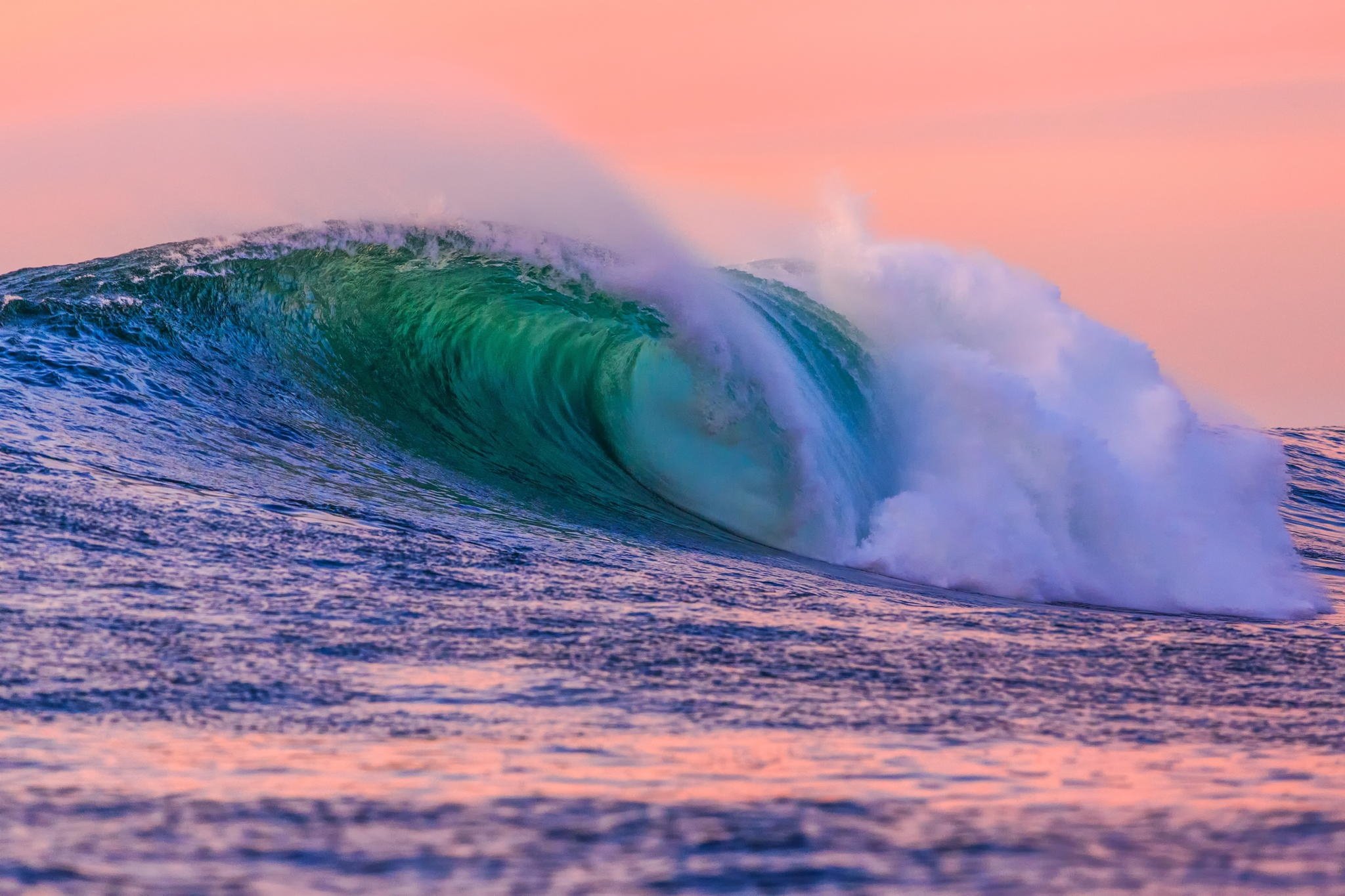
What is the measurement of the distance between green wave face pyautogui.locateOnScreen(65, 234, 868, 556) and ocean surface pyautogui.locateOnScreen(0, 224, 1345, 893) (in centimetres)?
4

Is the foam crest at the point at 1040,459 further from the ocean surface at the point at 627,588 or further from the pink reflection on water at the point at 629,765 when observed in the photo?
the pink reflection on water at the point at 629,765

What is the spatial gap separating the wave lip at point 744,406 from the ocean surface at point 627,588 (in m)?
0.04

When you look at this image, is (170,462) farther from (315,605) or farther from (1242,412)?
(1242,412)

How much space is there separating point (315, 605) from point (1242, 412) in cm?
1204

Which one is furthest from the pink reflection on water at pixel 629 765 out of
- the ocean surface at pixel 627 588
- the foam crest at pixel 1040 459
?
the foam crest at pixel 1040 459

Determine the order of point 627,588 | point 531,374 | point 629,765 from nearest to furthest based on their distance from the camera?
point 629,765
point 627,588
point 531,374

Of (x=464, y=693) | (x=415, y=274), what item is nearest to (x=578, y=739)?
(x=464, y=693)

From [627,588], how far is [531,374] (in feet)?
15.9

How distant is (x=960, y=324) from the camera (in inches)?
519

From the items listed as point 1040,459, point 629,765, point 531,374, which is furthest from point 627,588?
point 1040,459

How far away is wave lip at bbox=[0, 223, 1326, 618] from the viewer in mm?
9258

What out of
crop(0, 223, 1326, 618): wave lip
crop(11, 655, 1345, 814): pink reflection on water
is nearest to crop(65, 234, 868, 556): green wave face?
crop(0, 223, 1326, 618): wave lip

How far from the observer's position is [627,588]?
6242mm

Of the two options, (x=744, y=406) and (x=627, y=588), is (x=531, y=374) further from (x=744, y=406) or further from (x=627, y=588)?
(x=627, y=588)
